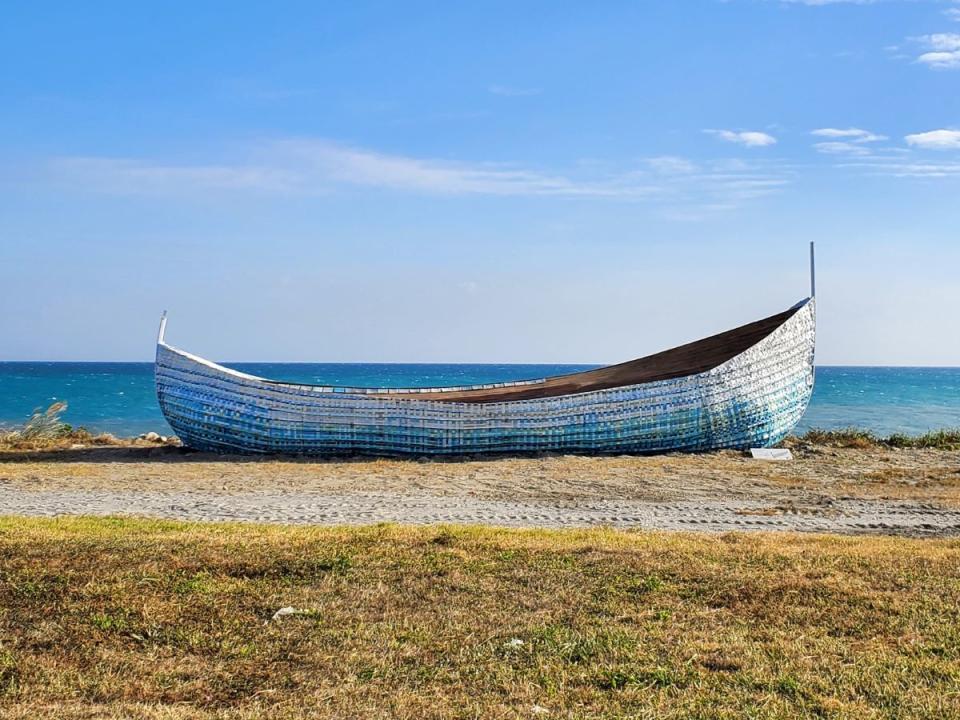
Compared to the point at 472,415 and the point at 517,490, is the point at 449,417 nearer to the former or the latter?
the point at 472,415

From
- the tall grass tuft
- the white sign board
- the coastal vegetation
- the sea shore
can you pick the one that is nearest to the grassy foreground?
the sea shore

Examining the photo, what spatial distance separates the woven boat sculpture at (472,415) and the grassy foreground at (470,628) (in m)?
8.73

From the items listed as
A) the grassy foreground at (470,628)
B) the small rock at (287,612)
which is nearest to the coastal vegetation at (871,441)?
the grassy foreground at (470,628)

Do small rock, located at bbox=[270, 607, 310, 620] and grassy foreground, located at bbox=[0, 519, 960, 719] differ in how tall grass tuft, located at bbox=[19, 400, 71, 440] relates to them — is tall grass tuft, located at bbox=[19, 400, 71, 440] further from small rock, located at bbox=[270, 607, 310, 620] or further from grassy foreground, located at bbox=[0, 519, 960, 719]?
small rock, located at bbox=[270, 607, 310, 620]

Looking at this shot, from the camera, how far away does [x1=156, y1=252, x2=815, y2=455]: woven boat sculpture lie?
16641mm

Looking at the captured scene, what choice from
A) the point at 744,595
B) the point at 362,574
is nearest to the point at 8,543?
the point at 362,574

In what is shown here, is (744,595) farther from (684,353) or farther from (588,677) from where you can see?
(684,353)

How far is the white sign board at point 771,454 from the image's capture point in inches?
675

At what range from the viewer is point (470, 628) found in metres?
5.43

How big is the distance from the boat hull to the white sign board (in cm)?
49

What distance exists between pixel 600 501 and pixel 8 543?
6752 mm

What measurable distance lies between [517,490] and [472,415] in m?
4.17

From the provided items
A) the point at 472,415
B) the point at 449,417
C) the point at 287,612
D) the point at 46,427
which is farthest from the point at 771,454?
the point at 46,427

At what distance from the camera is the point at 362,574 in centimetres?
658
